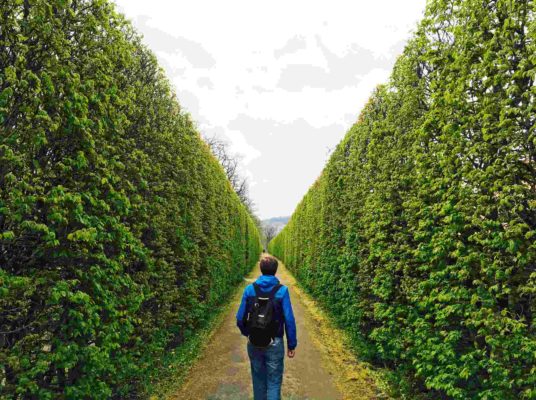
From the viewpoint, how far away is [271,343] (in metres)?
4.36

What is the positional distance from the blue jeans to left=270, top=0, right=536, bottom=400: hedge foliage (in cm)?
200

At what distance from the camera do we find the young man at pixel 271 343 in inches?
171

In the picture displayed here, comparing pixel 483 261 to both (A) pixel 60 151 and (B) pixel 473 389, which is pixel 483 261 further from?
(A) pixel 60 151

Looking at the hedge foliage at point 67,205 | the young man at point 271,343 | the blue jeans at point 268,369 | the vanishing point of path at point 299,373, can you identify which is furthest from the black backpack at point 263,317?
the vanishing point of path at point 299,373

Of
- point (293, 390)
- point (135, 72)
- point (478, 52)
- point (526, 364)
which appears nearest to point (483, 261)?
point (526, 364)

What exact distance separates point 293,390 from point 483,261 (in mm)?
4123

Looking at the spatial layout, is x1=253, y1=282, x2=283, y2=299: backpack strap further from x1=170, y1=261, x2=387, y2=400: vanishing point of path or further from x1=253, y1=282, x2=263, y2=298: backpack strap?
x1=170, y1=261, x2=387, y2=400: vanishing point of path

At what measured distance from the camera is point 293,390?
19.9 ft

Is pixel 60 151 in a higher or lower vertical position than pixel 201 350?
higher

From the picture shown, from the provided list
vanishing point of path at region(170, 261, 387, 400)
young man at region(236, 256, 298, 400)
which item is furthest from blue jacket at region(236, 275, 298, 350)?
vanishing point of path at region(170, 261, 387, 400)

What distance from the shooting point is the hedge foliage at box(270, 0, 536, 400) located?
11.5 ft

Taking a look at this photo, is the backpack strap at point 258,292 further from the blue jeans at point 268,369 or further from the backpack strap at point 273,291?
the blue jeans at point 268,369

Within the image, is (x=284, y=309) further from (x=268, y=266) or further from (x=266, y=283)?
(x=268, y=266)

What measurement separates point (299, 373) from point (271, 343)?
121 inches
